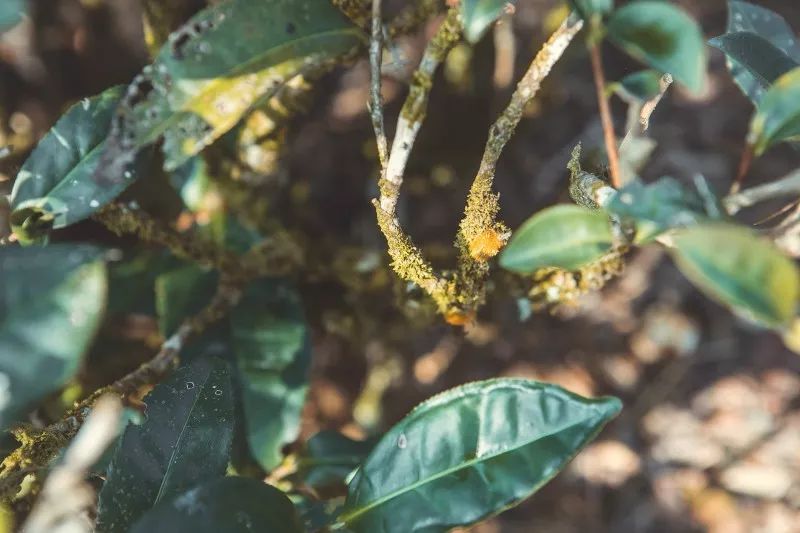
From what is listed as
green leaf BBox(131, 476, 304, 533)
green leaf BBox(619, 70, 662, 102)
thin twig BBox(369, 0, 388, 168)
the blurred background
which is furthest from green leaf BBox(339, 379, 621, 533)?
the blurred background

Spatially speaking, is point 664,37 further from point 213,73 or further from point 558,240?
point 213,73

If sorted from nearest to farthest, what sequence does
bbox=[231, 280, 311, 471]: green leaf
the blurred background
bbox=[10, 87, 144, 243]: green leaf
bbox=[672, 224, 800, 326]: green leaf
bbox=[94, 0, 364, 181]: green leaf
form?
bbox=[672, 224, 800, 326]: green leaf < bbox=[94, 0, 364, 181]: green leaf < bbox=[10, 87, 144, 243]: green leaf < bbox=[231, 280, 311, 471]: green leaf < the blurred background

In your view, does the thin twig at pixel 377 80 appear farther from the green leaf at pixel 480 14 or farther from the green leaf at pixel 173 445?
the green leaf at pixel 173 445

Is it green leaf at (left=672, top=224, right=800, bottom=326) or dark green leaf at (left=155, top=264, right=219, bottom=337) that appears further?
dark green leaf at (left=155, top=264, right=219, bottom=337)

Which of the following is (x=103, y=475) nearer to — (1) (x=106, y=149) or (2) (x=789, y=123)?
(1) (x=106, y=149)

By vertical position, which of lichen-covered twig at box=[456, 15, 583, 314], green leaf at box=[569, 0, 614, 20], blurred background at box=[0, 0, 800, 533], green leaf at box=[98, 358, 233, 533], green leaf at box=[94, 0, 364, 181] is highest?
green leaf at box=[569, 0, 614, 20]

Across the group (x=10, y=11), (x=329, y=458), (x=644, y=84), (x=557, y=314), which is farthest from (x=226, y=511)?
(x=557, y=314)

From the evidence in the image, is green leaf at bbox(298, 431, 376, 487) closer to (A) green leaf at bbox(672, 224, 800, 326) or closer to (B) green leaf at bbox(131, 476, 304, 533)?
(B) green leaf at bbox(131, 476, 304, 533)
